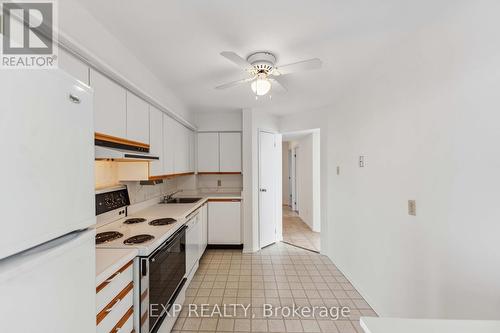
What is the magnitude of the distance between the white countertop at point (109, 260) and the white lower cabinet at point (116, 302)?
0.04 meters

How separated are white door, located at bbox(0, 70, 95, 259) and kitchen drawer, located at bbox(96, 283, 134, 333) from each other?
60cm

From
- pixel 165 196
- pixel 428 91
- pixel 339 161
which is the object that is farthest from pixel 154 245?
pixel 339 161

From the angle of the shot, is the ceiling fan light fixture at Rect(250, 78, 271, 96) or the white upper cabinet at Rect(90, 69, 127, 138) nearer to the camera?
the white upper cabinet at Rect(90, 69, 127, 138)

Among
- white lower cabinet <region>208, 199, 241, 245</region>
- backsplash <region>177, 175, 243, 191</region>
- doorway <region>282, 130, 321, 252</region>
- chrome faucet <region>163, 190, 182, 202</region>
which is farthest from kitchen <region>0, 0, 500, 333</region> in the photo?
doorway <region>282, 130, 321, 252</region>

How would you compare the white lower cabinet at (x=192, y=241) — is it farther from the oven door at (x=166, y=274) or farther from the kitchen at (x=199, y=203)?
the oven door at (x=166, y=274)

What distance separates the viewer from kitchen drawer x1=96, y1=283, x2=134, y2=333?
42.9 inches

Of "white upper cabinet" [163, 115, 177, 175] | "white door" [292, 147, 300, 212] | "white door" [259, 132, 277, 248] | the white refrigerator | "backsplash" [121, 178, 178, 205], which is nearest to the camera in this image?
the white refrigerator

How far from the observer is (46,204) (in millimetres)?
665

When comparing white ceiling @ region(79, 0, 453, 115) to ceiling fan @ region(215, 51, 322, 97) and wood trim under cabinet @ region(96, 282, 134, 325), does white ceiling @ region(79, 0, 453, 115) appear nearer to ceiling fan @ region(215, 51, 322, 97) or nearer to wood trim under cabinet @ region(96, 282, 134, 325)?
ceiling fan @ region(215, 51, 322, 97)

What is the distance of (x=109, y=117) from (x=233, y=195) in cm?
264

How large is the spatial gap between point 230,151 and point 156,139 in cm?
171

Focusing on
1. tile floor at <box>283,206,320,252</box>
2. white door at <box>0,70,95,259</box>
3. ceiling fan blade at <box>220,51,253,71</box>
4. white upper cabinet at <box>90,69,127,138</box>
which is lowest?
tile floor at <box>283,206,320,252</box>

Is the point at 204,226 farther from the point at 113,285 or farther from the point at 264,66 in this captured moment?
the point at 264,66

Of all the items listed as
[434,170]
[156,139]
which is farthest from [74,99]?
[434,170]
